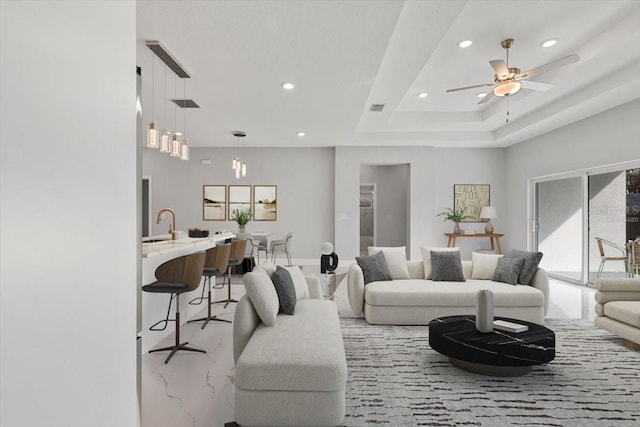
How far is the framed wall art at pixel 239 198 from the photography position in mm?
8883

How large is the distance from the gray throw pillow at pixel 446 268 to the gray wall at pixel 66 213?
4.04 m

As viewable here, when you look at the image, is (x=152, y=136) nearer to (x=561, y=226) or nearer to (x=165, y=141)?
(x=165, y=141)

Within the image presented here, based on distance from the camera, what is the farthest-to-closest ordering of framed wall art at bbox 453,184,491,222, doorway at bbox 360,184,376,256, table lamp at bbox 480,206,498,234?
doorway at bbox 360,184,376,256 < framed wall art at bbox 453,184,491,222 < table lamp at bbox 480,206,498,234

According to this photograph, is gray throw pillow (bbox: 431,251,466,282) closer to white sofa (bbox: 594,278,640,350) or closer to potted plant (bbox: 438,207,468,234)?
white sofa (bbox: 594,278,640,350)

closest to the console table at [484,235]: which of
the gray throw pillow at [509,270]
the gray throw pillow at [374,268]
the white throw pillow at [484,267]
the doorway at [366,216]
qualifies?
the doorway at [366,216]

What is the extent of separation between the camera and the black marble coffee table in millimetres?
2531

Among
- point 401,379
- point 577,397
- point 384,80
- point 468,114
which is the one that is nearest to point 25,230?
point 401,379

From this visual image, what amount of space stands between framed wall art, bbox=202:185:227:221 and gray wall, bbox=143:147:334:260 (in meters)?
0.10

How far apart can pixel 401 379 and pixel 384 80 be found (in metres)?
3.54

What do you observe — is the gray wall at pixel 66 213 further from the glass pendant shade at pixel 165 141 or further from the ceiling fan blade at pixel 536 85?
the ceiling fan blade at pixel 536 85

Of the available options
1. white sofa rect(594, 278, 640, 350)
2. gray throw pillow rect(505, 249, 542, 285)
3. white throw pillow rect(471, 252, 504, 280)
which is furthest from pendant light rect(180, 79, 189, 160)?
white sofa rect(594, 278, 640, 350)

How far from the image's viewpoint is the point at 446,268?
4.35 metres

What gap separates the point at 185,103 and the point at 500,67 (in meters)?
4.03

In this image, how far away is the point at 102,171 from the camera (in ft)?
2.12
